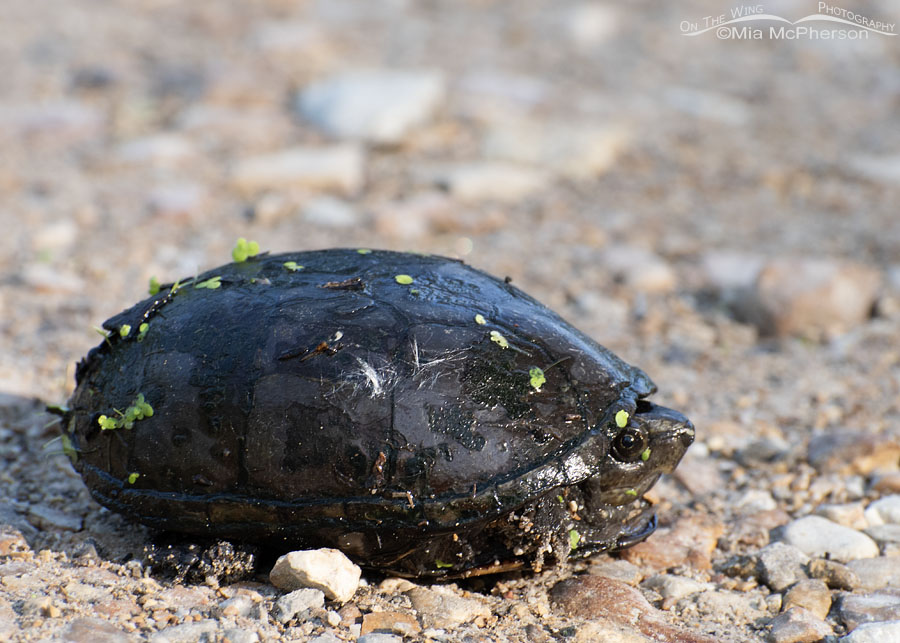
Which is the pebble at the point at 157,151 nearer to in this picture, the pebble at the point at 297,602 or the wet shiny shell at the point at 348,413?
the wet shiny shell at the point at 348,413

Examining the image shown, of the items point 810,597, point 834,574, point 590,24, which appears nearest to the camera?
point 810,597

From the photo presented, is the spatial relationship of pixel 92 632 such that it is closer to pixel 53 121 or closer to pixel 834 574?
pixel 834 574

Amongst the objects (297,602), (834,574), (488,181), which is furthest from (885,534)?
(488,181)

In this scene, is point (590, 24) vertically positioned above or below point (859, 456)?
above

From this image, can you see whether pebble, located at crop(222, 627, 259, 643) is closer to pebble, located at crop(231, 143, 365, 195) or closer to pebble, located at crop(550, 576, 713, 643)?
pebble, located at crop(550, 576, 713, 643)

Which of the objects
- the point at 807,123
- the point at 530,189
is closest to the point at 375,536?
the point at 530,189

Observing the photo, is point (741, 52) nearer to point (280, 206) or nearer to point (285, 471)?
point (280, 206)

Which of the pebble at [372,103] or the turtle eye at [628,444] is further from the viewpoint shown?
the pebble at [372,103]

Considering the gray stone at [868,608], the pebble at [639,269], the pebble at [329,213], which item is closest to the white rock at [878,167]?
the pebble at [639,269]
